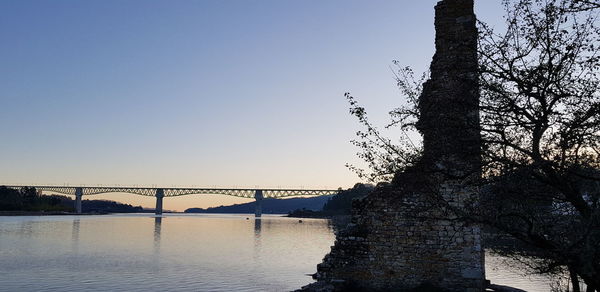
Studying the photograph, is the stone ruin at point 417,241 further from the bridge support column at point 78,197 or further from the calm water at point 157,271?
the bridge support column at point 78,197

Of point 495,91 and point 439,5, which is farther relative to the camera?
point 439,5

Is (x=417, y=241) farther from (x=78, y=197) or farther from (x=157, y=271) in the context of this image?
(x=78, y=197)

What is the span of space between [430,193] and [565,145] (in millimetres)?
2309

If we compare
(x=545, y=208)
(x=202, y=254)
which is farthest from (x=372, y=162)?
(x=202, y=254)

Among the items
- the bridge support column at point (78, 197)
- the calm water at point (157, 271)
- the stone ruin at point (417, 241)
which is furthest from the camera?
the bridge support column at point (78, 197)

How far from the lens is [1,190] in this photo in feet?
459

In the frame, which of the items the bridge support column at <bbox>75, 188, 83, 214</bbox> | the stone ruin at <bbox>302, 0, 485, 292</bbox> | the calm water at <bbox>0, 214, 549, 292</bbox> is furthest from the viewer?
the bridge support column at <bbox>75, 188, 83, 214</bbox>

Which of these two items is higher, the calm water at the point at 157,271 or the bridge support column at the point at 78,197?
the bridge support column at the point at 78,197

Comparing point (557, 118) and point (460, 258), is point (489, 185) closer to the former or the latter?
point (557, 118)

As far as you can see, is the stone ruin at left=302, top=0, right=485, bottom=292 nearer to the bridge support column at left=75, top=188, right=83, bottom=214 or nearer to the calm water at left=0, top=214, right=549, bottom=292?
the calm water at left=0, top=214, right=549, bottom=292

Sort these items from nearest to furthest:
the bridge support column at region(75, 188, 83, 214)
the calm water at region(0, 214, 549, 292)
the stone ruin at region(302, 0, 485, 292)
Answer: the stone ruin at region(302, 0, 485, 292) → the calm water at region(0, 214, 549, 292) → the bridge support column at region(75, 188, 83, 214)

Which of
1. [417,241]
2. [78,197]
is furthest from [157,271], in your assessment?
[78,197]

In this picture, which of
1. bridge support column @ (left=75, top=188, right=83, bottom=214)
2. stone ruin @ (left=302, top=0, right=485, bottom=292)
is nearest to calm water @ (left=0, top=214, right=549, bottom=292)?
stone ruin @ (left=302, top=0, right=485, bottom=292)

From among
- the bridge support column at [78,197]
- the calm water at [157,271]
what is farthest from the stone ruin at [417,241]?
the bridge support column at [78,197]
